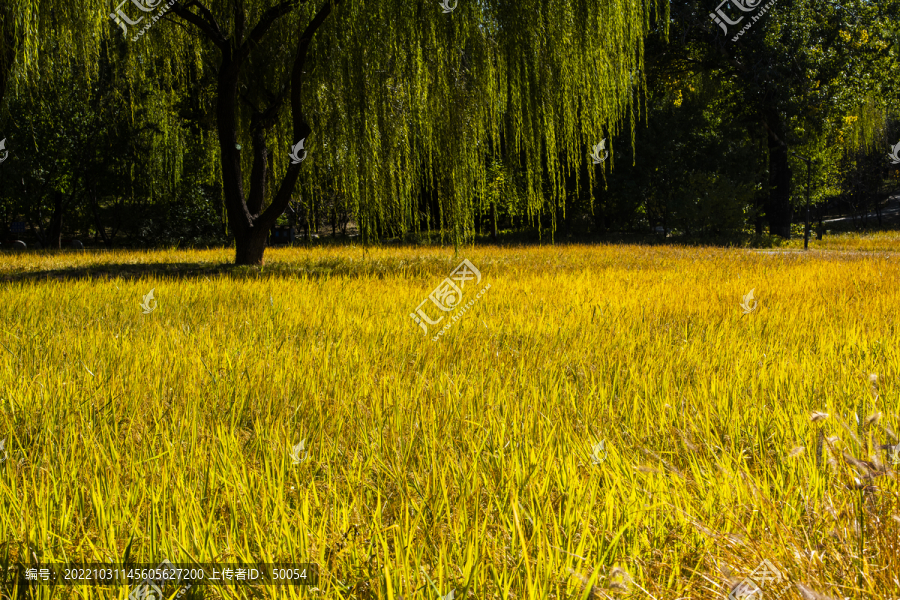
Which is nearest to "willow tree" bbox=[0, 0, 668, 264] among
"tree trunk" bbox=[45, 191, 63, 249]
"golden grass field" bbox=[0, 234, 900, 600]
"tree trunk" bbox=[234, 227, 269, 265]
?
"tree trunk" bbox=[234, 227, 269, 265]

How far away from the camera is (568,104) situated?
704cm

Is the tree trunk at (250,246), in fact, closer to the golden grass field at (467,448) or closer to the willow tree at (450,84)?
the willow tree at (450,84)

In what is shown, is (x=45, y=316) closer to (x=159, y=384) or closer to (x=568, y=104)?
(x=159, y=384)

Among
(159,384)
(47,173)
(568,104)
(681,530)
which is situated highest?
(47,173)

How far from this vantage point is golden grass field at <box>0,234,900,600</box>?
136 centimetres

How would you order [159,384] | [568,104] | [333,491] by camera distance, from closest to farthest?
1. [333,491]
2. [159,384]
3. [568,104]

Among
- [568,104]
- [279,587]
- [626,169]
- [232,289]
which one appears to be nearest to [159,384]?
[279,587]

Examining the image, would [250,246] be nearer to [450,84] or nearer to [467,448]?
[450,84]

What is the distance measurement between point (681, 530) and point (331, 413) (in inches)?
55.2

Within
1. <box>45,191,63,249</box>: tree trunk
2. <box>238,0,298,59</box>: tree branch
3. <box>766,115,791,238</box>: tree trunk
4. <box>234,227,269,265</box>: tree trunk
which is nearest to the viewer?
<box>238,0,298,59</box>: tree branch

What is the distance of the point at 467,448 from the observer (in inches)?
85.4

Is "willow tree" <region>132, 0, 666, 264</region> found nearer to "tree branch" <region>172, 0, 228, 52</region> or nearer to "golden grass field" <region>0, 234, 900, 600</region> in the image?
"tree branch" <region>172, 0, 228, 52</region>

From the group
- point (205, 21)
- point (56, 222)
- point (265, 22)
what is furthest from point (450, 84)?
point (56, 222)

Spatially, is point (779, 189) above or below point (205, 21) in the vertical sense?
below
